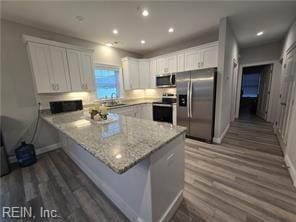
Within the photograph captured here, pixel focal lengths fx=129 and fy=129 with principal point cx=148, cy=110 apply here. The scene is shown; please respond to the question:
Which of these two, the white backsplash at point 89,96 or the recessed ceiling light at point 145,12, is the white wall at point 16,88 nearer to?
the white backsplash at point 89,96

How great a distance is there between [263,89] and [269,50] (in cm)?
158

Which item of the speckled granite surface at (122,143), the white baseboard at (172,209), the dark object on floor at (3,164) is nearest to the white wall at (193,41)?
the speckled granite surface at (122,143)

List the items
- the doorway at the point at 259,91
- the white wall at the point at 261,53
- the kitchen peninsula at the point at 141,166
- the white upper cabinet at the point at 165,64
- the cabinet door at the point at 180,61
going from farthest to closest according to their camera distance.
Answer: the doorway at the point at 259,91 → the white wall at the point at 261,53 → the cabinet door at the point at 180,61 → the white upper cabinet at the point at 165,64 → the kitchen peninsula at the point at 141,166

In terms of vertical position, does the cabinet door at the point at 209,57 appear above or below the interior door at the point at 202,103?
above

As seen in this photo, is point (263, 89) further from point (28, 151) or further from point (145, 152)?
point (28, 151)

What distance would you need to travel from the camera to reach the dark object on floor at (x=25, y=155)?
8.00ft

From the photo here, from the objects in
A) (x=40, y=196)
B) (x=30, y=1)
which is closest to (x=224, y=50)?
(x=30, y=1)

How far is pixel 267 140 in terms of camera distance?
10.9 feet

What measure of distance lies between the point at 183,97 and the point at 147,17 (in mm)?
2008

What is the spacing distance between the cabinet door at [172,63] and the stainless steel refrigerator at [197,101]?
670mm

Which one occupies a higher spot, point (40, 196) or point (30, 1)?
point (30, 1)

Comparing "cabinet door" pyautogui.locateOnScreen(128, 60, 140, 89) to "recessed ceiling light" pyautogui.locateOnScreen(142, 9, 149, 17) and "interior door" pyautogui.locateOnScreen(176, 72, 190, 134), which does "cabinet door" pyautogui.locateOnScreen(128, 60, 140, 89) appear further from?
"recessed ceiling light" pyautogui.locateOnScreen(142, 9, 149, 17)

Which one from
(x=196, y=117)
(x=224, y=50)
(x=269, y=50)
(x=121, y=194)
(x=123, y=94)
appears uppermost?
(x=269, y=50)

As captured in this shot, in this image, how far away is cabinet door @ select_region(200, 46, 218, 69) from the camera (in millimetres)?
3165
